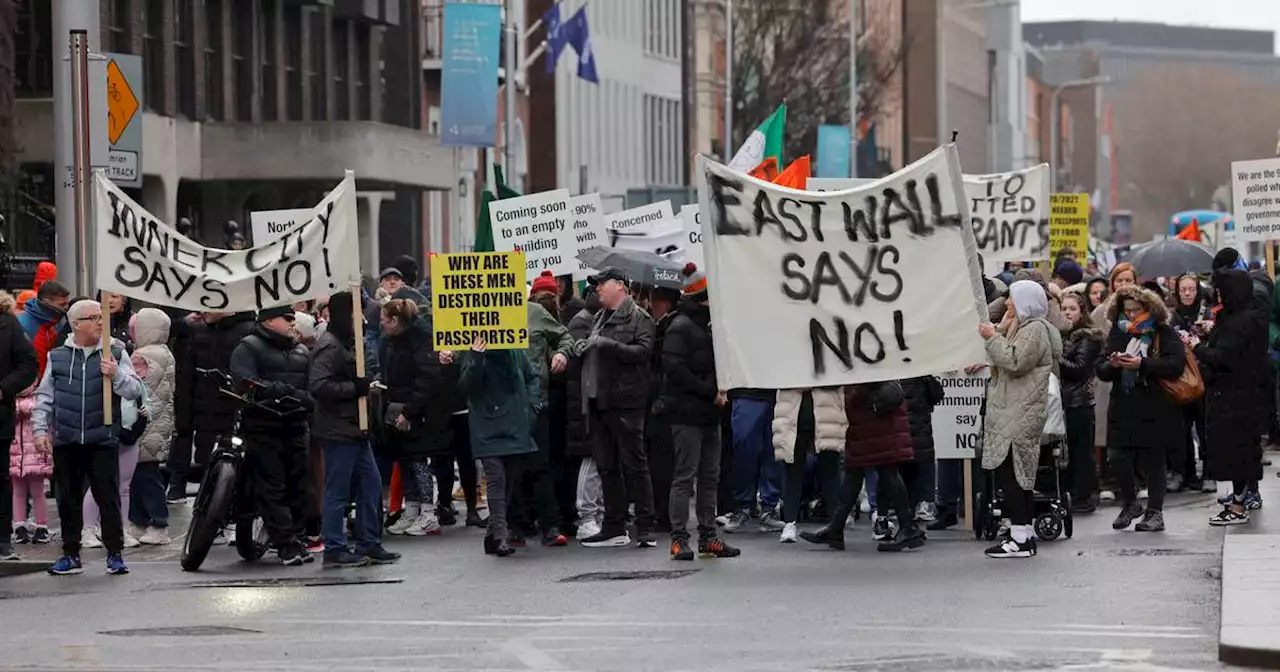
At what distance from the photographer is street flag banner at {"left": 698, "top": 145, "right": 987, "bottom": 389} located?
16.7m

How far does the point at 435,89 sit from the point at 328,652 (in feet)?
146

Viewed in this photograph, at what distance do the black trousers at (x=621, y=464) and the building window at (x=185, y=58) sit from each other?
81.5 ft

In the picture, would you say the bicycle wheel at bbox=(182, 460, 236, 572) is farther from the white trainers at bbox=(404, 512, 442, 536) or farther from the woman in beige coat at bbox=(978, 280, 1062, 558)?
the woman in beige coat at bbox=(978, 280, 1062, 558)

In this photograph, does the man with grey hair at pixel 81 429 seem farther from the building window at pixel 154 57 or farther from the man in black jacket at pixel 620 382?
the building window at pixel 154 57

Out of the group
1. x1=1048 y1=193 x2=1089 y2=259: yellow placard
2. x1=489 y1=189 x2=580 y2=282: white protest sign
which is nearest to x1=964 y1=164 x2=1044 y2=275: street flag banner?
x1=489 y1=189 x2=580 y2=282: white protest sign

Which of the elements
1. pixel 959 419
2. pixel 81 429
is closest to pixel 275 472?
pixel 81 429

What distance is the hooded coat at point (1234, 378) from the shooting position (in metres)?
18.8

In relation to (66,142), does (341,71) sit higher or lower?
higher

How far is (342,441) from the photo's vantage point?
17172 mm

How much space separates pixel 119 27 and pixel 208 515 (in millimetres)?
23298

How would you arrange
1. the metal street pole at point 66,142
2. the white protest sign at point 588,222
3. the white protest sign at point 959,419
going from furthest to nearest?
the white protest sign at point 588,222 < the metal street pole at point 66,142 < the white protest sign at point 959,419

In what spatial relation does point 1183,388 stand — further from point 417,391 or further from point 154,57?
point 154,57

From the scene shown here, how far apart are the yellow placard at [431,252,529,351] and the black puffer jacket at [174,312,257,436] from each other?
2.32 meters

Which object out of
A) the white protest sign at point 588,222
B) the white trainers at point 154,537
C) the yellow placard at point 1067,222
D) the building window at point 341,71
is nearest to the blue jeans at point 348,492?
the white trainers at point 154,537
